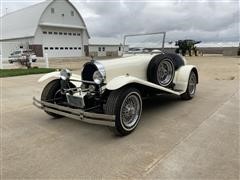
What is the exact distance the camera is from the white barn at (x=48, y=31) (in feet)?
107

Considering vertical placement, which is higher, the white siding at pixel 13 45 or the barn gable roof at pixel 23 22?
the barn gable roof at pixel 23 22

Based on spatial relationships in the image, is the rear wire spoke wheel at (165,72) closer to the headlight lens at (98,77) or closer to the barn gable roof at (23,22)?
the headlight lens at (98,77)

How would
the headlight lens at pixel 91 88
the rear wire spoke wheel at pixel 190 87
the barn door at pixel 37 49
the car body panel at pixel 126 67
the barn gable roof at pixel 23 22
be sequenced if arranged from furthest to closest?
1. the barn gable roof at pixel 23 22
2. the barn door at pixel 37 49
3. the rear wire spoke wheel at pixel 190 87
4. the car body panel at pixel 126 67
5. the headlight lens at pixel 91 88

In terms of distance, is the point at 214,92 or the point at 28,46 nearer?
the point at 214,92

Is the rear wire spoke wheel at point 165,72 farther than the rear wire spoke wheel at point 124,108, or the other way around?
the rear wire spoke wheel at point 165,72

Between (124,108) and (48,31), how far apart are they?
3394 centimetres

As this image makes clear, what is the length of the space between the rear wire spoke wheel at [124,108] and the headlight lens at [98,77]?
350 millimetres

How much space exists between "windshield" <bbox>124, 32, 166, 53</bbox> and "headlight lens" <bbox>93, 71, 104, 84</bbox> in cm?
220

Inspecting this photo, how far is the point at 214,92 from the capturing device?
6.51 meters

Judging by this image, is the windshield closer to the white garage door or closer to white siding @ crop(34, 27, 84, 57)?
white siding @ crop(34, 27, 84, 57)

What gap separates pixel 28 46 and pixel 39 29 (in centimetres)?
301

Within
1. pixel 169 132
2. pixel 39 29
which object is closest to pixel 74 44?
pixel 39 29

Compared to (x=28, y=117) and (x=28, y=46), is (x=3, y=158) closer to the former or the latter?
(x=28, y=117)

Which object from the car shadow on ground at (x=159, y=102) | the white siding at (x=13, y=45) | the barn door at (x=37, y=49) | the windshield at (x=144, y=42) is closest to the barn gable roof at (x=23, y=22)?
the white siding at (x=13, y=45)
